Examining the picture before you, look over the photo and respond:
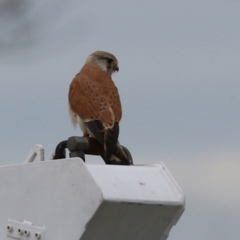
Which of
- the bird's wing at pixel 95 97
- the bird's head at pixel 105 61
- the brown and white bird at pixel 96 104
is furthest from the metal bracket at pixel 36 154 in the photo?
the bird's head at pixel 105 61

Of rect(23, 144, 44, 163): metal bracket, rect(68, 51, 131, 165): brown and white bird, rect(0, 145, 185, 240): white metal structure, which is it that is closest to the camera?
rect(0, 145, 185, 240): white metal structure

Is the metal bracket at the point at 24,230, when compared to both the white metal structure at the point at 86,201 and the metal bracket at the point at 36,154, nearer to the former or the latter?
the white metal structure at the point at 86,201

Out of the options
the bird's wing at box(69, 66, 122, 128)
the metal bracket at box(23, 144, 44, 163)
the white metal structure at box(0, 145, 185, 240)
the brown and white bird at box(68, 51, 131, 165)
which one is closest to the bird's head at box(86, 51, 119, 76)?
the brown and white bird at box(68, 51, 131, 165)

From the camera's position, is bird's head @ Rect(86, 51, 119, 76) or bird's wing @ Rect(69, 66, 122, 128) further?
bird's head @ Rect(86, 51, 119, 76)

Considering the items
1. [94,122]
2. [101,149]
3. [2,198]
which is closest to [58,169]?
[2,198]

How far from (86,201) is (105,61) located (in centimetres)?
446

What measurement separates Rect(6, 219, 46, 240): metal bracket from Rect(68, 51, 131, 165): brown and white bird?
1.99m

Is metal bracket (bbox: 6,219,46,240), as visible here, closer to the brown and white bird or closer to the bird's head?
the brown and white bird

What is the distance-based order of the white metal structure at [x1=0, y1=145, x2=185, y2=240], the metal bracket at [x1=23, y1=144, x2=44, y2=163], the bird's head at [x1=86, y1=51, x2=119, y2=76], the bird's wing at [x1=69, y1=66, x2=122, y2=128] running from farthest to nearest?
the bird's head at [x1=86, y1=51, x2=119, y2=76] < the bird's wing at [x1=69, y1=66, x2=122, y2=128] < the metal bracket at [x1=23, y1=144, x2=44, y2=163] < the white metal structure at [x1=0, y1=145, x2=185, y2=240]

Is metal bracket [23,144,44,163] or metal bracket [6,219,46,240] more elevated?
metal bracket [23,144,44,163]

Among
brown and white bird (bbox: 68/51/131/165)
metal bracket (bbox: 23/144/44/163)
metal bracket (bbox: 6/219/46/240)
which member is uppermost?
metal bracket (bbox: 23/144/44/163)

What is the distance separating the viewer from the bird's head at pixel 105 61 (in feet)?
22.1

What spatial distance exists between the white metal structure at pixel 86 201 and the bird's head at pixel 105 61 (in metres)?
3.92

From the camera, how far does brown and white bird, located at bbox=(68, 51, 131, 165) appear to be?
17.4 ft
